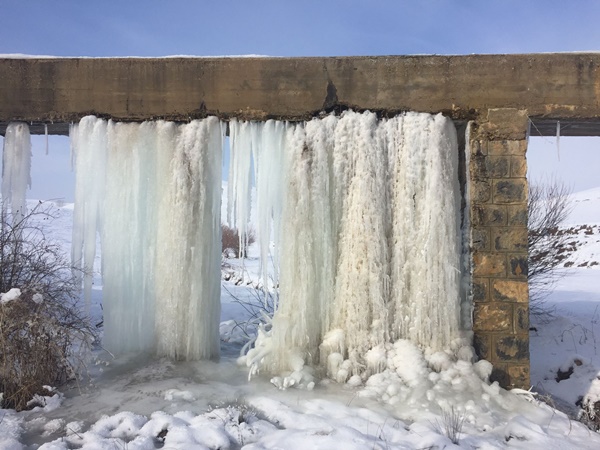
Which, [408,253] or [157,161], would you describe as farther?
[157,161]

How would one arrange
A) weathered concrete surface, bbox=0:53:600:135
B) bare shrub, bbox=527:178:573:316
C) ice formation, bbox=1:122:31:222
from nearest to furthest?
weathered concrete surface, bbox=0:53:600:135, ice formation, bbox=1:122:31:222, bare shrub, bbox=527:178:573:316

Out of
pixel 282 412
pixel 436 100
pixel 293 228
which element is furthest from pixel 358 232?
pixel 282 412

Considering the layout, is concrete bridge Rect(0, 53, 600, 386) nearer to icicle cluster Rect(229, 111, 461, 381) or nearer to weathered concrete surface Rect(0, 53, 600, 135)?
weathered concrete surface Rect(0, 53, 600, 135)

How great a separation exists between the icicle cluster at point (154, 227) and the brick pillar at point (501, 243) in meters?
2.47

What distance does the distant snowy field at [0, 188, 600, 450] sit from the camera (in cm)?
312

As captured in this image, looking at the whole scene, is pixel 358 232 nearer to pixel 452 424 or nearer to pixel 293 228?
pixel 293 228

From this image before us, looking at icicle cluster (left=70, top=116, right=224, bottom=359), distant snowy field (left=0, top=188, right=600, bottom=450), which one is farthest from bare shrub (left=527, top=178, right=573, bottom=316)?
icicle cluster (left=70, top=116, right=224, bottom=359)

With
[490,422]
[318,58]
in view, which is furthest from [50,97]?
[490,422]

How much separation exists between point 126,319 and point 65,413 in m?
1.25

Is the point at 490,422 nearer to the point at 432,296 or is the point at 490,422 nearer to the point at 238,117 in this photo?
the point at 432,296

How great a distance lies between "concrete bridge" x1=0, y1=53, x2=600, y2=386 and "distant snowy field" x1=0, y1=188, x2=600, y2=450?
2.18 feet

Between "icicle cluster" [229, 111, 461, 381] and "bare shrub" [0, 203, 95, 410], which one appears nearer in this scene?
"bare shrub" [0, 203, 95, 410]

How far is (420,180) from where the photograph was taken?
4.36 meters

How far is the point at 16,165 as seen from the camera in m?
4.76
